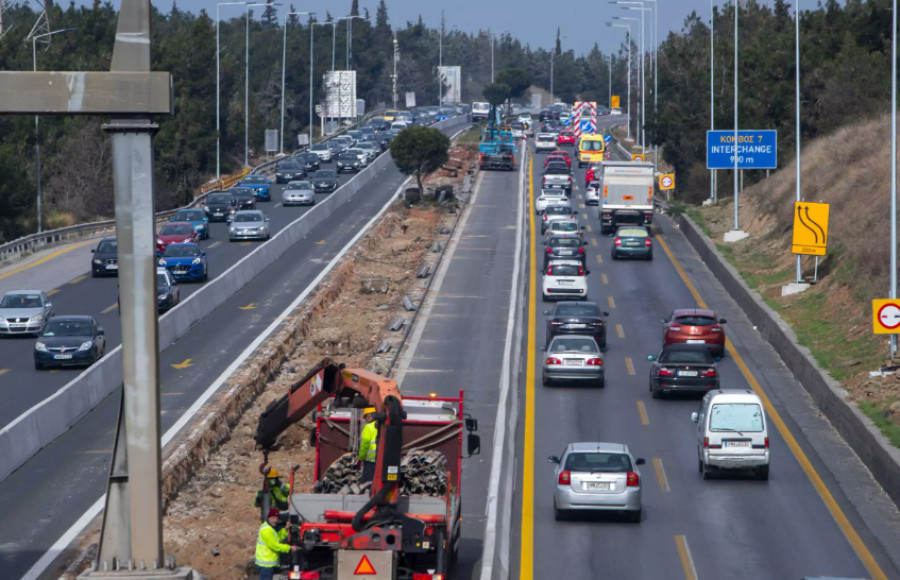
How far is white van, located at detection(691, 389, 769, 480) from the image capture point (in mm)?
25859

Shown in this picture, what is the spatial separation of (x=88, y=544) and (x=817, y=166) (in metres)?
48.3

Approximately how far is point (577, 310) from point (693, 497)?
15.0m

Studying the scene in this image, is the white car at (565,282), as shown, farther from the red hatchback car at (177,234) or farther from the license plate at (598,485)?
the license plate at (598,485)

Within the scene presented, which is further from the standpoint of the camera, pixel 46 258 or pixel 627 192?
pixel 627 192

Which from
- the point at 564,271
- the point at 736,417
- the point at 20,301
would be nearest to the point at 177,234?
the point at 20,301

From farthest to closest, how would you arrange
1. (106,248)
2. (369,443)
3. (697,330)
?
1. (106,248)
2. (697,330)
3. (369,443)

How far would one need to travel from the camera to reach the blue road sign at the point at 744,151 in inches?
2362

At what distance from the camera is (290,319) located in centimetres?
4334

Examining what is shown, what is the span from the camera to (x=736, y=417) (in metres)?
26.1

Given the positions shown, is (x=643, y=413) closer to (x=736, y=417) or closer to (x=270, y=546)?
(x=736, y=417)

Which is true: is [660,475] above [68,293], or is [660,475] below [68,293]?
below

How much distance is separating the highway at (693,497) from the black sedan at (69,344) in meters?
12.2

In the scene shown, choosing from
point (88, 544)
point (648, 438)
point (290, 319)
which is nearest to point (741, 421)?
point (648, 438)

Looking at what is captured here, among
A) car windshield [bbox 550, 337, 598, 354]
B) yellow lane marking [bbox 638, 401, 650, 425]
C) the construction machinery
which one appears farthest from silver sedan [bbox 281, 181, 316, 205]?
the construction machinery
